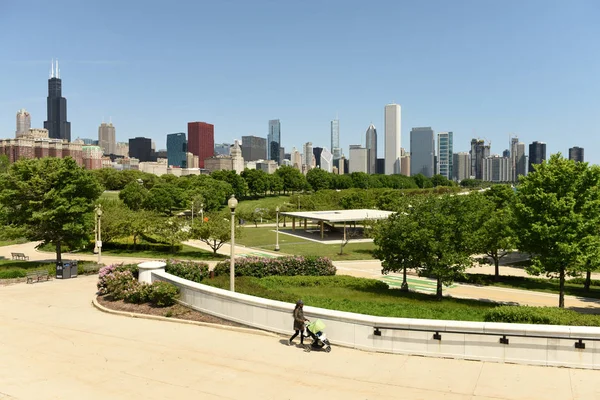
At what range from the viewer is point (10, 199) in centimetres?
3177

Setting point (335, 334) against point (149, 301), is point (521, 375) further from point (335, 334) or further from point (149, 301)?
point (149, 301)

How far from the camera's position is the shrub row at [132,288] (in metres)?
18.1

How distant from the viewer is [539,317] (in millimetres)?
12992

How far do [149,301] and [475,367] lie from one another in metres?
12.7

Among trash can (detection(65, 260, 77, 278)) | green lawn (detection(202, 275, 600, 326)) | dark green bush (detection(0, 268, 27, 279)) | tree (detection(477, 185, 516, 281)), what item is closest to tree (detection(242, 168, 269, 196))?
tree (detection(477, 185, 516, 281))

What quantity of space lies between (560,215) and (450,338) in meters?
14.5

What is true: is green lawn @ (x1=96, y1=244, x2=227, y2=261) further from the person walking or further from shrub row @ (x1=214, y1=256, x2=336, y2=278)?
the person walking

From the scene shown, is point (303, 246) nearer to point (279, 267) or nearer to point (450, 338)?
point (279, 267)

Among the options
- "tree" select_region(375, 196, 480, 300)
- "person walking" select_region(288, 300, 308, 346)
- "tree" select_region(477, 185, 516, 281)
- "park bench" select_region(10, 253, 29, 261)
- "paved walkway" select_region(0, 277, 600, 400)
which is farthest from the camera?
"park bench" select_region(10, 253, 29, 261)

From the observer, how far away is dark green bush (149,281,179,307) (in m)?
17.9

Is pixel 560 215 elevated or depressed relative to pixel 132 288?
elevated

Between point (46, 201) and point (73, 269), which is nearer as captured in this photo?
point (73, 269)

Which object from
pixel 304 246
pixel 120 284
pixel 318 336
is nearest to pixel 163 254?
pixel 304 246

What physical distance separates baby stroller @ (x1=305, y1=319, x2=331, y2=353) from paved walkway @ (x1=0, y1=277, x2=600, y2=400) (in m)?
0.32
